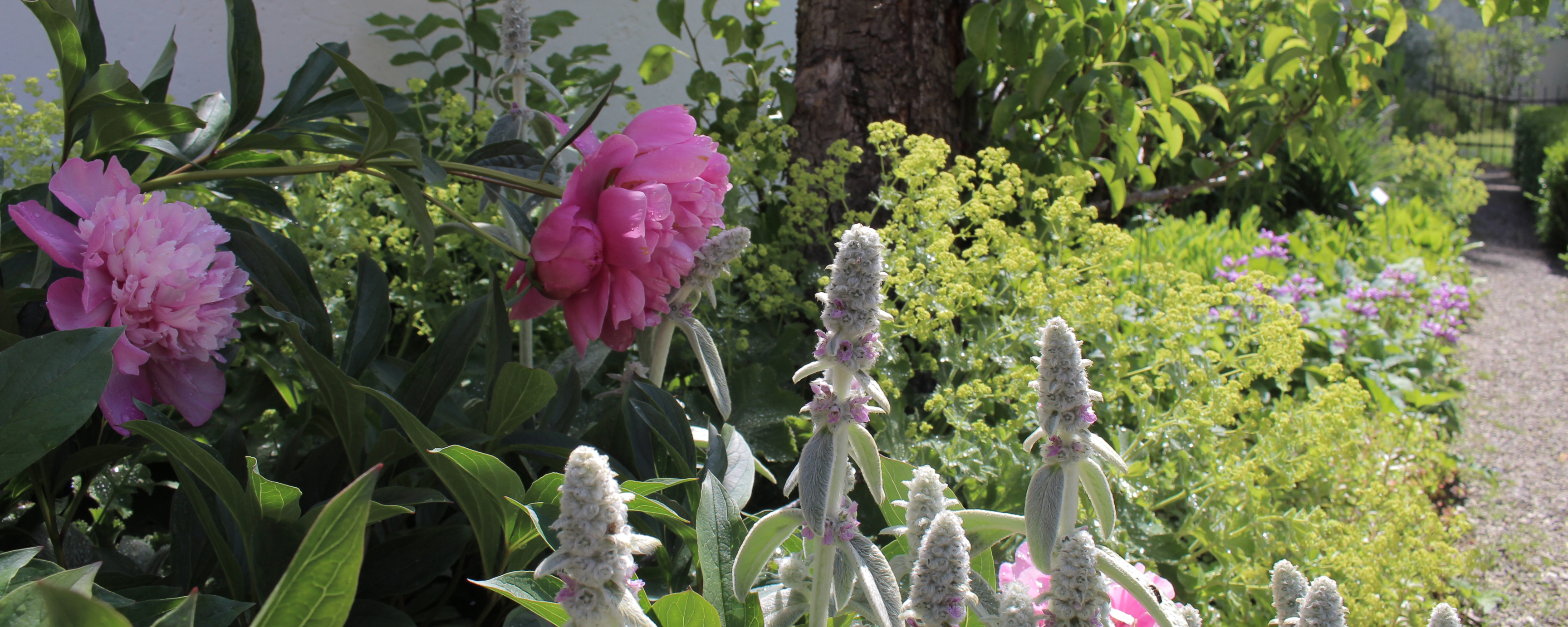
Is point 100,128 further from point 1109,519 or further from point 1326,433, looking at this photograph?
point 1326,433

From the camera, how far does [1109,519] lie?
680mm

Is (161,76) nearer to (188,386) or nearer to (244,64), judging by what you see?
(244,64)

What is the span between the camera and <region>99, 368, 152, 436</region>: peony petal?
686 millimetres

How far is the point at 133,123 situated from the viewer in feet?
2.74

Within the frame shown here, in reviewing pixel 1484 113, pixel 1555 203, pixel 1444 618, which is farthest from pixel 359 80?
pixel 1484 113

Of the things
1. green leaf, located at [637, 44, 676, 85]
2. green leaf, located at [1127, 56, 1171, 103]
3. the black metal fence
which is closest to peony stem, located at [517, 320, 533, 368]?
green leaf, located at [637, 44, 676, 85]

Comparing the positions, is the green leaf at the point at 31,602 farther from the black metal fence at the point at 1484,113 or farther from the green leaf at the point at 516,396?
the black metal fence at the point at 1484,113

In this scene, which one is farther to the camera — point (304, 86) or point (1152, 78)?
point (1152, 78)

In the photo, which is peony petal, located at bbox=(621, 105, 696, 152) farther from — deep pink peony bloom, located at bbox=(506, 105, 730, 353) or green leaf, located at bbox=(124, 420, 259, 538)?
green leaf, located at bbox=(124, 420, 259, 538)

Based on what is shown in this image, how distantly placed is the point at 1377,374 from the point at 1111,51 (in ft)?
6.54

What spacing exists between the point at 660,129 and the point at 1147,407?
1097mm

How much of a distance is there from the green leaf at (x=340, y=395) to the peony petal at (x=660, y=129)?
0.35 metres

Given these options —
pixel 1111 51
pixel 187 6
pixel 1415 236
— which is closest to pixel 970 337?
pixel 1111 51

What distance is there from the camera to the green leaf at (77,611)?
15.2 inches
